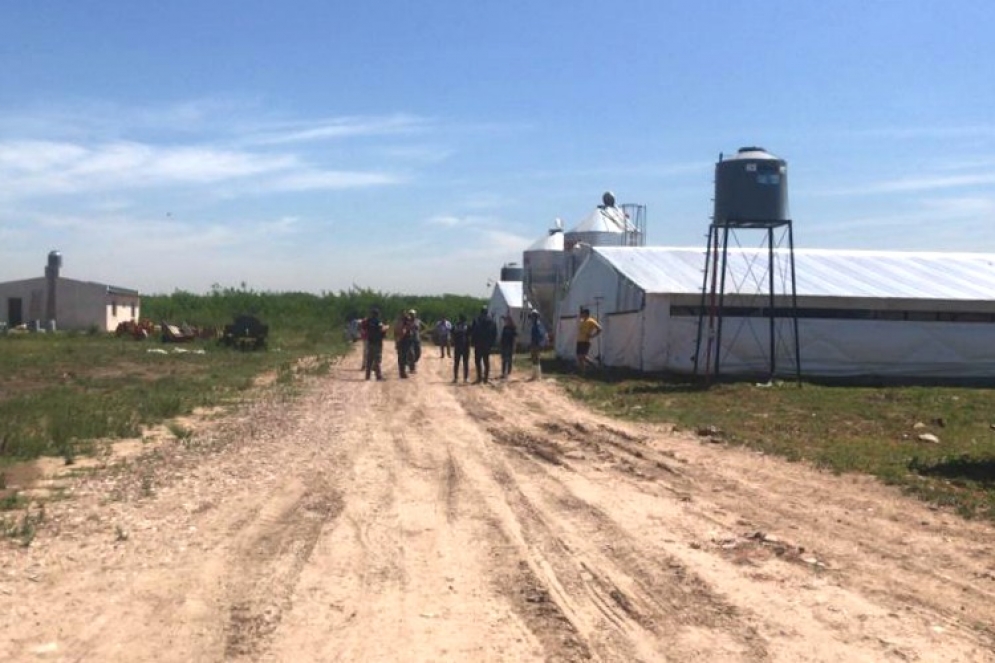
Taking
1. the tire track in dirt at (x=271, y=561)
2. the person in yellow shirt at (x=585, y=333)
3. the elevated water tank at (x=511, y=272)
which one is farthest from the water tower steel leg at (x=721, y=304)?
the elevated water tank at (x=511, y=272)

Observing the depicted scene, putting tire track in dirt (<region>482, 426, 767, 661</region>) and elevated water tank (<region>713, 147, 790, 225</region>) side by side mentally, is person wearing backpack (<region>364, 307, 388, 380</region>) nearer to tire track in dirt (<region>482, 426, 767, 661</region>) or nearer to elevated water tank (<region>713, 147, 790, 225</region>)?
elevated water tank (<region>713, 147, 790, 225</region>)

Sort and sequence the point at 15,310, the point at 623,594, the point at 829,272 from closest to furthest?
the point at 623,594 → the point at 829,272 → the point at 15,310

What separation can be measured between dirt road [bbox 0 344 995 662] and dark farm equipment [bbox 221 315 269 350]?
3143 centimetres

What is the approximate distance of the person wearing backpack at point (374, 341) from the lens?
26953 millimetres

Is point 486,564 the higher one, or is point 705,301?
point 705,301

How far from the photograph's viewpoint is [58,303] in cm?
5919

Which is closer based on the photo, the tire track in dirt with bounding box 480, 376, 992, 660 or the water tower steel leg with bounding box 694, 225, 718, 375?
the tire track in dirt with bounding box 480, 376, 992, 660

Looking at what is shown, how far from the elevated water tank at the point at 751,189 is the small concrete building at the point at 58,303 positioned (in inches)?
1596

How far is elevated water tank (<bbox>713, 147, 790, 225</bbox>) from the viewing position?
25297 millimetres

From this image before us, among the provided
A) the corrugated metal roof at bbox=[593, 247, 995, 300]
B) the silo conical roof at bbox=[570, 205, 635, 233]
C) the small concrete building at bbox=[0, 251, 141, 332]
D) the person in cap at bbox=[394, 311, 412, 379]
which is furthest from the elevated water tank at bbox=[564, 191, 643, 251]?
the small concrete building at bbox=[0, 251, 141, 332]

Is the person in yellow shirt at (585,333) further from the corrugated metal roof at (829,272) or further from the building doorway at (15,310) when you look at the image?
the building doorway at (15,310)

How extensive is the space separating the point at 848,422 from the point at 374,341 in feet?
41.3

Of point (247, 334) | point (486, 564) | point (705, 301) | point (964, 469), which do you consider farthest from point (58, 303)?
point (486, 564)

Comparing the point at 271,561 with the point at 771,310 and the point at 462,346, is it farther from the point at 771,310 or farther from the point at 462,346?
the point at 771,310
